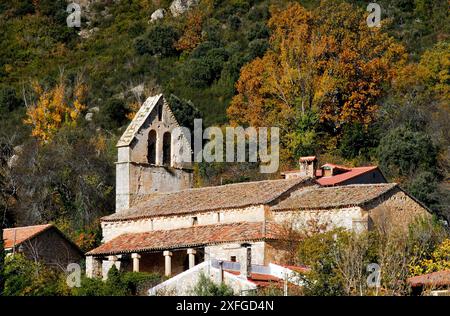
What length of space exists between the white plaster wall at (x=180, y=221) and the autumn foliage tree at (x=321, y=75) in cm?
1520

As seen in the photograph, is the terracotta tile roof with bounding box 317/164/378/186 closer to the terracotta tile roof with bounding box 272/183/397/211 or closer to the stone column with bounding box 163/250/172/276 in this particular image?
the terracotta tile roof with bounding box 272/183/397/211

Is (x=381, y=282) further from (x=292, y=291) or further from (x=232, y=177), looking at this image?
(x=232, y=177)

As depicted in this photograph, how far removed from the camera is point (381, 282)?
120ft

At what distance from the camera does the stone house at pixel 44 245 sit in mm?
46375

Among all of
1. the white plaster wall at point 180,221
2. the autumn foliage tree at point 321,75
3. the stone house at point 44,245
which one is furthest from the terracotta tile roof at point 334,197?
the autumn foliage tree at point 321,75

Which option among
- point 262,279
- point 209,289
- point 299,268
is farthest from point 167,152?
point 209,289

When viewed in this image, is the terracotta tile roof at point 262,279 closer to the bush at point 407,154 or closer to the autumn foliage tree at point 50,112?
the bush at point 407,154

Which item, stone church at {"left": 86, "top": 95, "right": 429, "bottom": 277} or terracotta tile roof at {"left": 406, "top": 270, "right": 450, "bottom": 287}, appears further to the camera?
stone church at {"left": 86, "top": 95, "right": 429, "bottom": 277}

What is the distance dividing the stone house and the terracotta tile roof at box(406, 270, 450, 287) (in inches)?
575

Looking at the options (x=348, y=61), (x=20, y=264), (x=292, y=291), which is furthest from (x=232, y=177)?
(x=292, y=291)

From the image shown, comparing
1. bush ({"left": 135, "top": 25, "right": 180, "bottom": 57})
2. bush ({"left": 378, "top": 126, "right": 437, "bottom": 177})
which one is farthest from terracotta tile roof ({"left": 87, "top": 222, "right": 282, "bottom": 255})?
bush ({"left": 135, "top": 25, "right": 180, "bottom": 57})

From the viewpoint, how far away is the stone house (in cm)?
4638

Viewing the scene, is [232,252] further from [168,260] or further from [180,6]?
[180,6]

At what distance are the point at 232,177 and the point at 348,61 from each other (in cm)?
962
